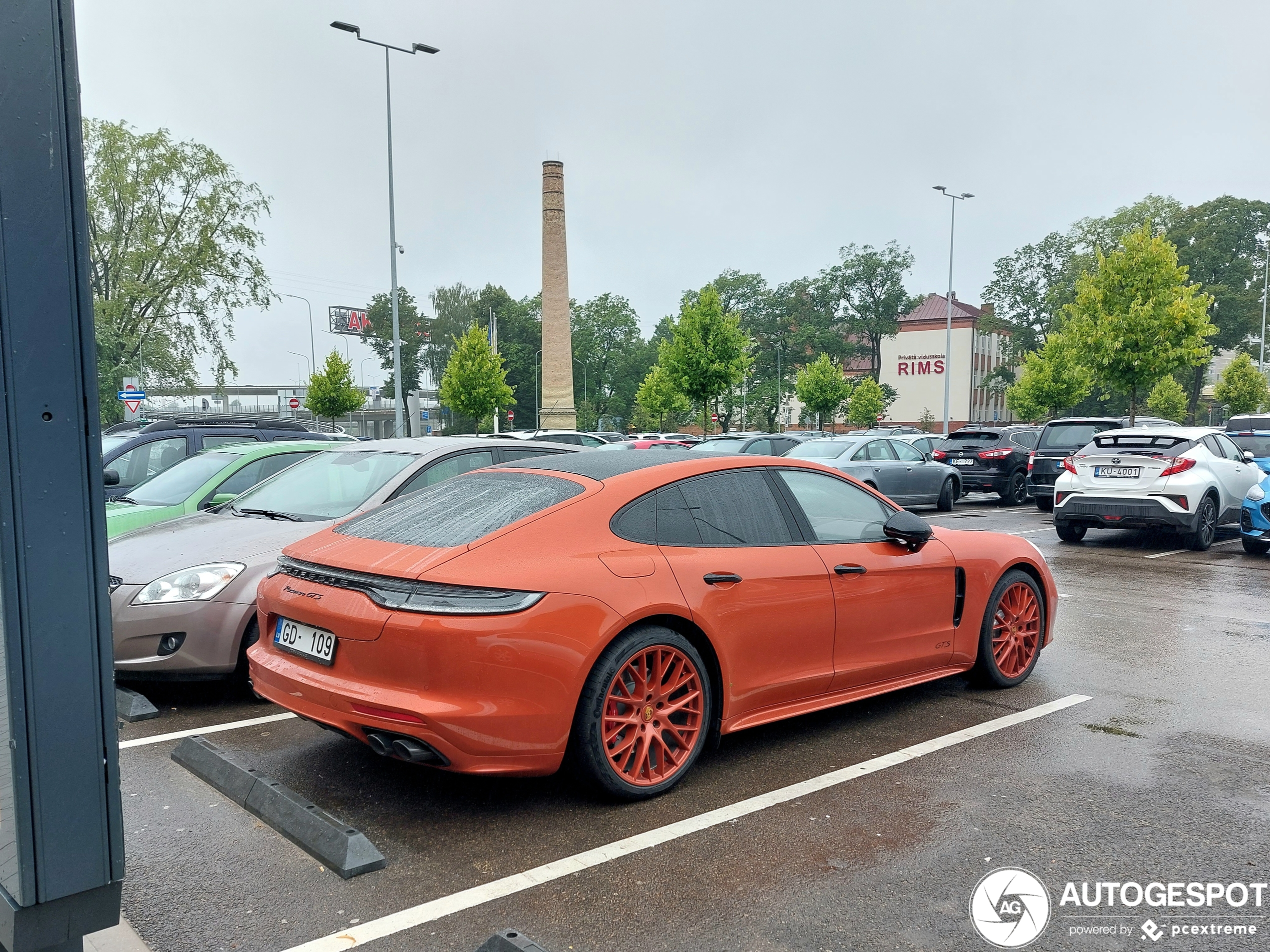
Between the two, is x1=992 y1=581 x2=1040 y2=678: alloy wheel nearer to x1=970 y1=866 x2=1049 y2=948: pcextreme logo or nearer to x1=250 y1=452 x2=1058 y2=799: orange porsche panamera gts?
x1=250 y1=452 x2=1058 y2=799: orange porsche panamera gts

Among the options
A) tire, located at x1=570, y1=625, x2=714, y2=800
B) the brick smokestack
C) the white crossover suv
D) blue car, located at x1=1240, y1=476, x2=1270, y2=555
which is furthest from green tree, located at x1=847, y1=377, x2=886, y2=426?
tire, located at x1=570, y1=625, x2=714, y2=800

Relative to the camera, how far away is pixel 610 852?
341 centimetres

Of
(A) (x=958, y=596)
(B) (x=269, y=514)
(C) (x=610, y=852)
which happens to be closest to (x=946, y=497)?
(A) (x=958, y=596)

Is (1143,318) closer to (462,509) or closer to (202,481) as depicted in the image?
(202,481)

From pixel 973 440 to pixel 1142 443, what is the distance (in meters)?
8.19

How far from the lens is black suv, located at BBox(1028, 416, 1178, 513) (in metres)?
17.4

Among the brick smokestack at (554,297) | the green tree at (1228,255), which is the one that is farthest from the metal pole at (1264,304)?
the brick smokestack at (554,297)

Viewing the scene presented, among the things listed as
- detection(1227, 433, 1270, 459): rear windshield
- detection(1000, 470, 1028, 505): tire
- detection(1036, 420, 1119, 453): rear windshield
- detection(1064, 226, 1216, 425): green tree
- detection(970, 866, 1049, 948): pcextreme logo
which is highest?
detection(1064, 226, 1216, 425): green tree

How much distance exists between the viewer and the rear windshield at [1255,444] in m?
18.7

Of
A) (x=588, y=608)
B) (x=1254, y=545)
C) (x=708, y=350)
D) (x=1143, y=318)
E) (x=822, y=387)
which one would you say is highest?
(x=1143, y=318)

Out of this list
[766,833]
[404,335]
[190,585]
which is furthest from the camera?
[404,335]

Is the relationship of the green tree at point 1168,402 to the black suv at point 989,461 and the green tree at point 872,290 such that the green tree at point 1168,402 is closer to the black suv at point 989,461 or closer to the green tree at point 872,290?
the green tree at point 872,290

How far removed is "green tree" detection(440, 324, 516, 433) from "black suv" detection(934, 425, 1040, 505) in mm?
25266

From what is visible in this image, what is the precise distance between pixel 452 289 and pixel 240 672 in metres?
99.1
